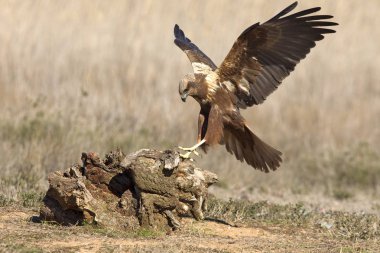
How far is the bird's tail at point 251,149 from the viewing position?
7.36 metres

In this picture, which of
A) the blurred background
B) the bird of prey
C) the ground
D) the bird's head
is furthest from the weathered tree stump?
the blurred background

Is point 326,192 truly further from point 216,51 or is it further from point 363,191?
point 216,51

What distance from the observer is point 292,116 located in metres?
12.5

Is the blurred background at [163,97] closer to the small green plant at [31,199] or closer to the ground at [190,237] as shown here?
the small green plant at [31,199]

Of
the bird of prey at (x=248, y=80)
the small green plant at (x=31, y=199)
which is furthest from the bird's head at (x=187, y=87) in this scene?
the small green plant at (x=31, y=199)

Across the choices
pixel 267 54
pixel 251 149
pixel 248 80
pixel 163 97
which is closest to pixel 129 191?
pixel 251 149

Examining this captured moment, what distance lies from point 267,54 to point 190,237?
2024mm

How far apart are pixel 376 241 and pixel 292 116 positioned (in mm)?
6215

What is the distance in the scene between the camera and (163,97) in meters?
Answer: 12.0

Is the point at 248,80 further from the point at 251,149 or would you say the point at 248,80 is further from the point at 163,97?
the point at 163,97

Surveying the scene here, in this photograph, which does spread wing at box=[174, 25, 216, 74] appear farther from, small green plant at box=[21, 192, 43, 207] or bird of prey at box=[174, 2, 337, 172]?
small green plant at box=[21, 192, 43, 207]

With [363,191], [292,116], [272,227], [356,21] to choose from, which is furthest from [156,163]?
[356,21]

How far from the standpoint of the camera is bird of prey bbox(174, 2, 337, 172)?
7.18 meters

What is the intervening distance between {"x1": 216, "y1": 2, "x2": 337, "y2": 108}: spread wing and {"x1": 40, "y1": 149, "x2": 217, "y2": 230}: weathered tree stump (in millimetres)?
1319
